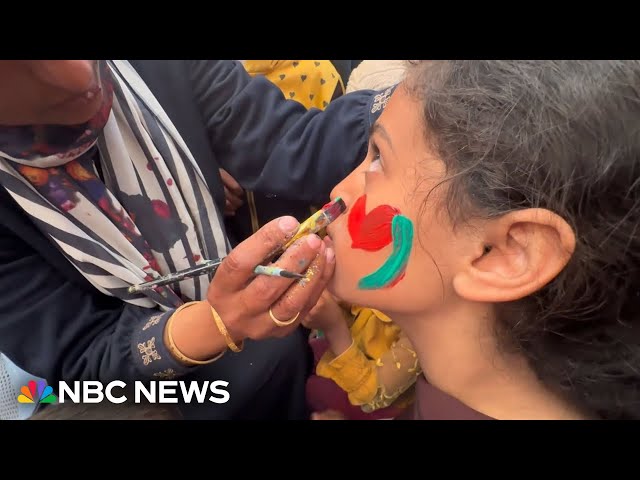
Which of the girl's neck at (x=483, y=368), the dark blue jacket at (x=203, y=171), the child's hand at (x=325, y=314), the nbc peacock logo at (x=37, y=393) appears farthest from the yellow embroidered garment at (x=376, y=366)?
the nbc peacock logo at (x=37, y=393)

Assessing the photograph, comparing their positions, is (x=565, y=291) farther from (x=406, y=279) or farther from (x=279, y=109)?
(x=279, y=109)

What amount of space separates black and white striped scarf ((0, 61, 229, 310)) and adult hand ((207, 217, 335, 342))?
0.22 metres

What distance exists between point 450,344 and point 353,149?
0.44 meters

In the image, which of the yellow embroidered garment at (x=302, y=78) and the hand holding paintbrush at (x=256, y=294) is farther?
the yellow embroidered garment at (x=302, y=78)

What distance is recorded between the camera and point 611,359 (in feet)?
2.43

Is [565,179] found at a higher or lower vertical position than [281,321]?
higher

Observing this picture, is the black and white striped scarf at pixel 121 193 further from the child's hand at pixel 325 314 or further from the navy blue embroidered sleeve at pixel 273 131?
the child's hand at pixel 325 314

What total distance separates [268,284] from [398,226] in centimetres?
21

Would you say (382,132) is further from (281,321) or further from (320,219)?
(281,321)

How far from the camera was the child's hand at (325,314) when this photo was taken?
1002mm

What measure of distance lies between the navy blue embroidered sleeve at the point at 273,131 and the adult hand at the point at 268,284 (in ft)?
1.01

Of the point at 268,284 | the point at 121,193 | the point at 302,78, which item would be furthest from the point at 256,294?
the point at 302,78

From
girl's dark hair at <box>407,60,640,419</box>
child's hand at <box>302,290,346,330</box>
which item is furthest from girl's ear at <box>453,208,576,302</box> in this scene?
child's hand at <box>302,290,346,330</box>

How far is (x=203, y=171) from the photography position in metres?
1.07
